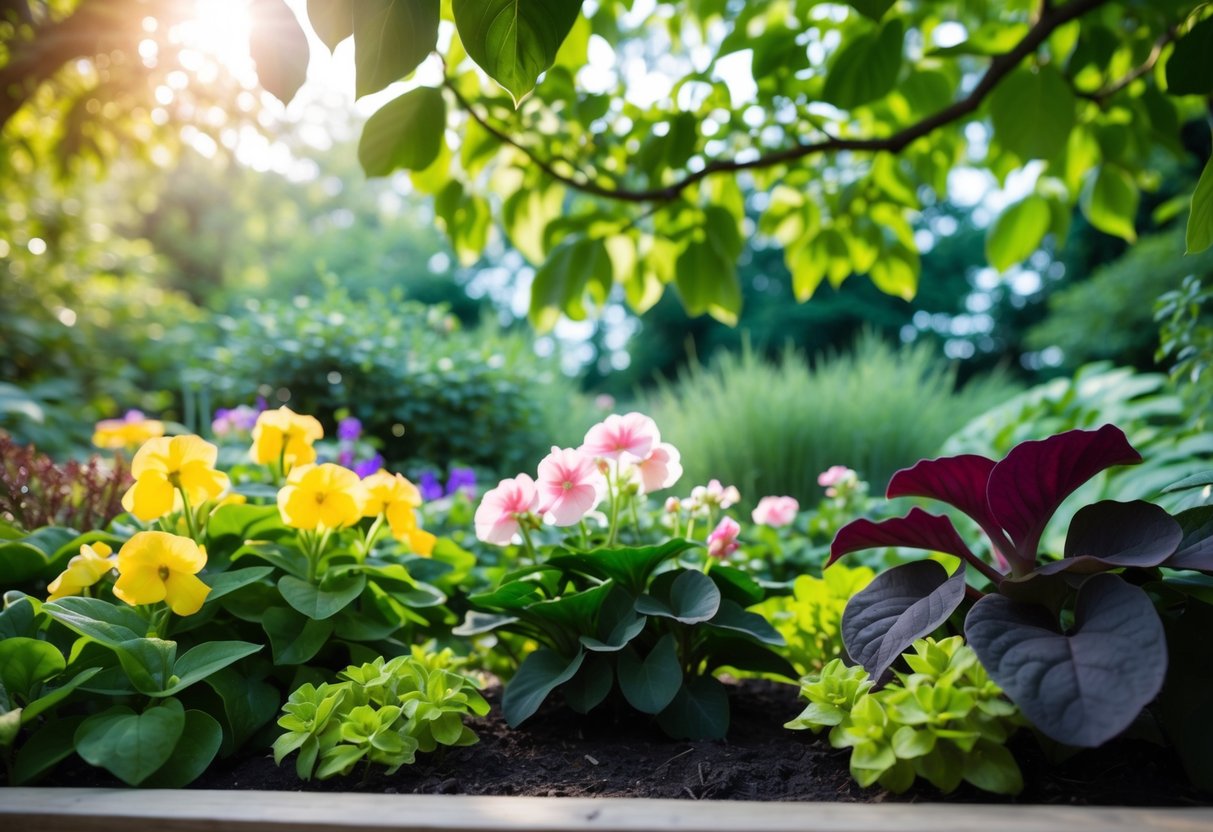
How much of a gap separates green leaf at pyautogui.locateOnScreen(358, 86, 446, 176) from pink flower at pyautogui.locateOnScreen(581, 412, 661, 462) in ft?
1.57

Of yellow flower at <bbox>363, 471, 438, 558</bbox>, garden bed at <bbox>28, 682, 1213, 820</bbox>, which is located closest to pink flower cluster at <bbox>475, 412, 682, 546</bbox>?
yellow flower at <bbox>363, 471, 438, 558</bbox>

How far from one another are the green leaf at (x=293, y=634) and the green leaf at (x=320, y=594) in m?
0.03

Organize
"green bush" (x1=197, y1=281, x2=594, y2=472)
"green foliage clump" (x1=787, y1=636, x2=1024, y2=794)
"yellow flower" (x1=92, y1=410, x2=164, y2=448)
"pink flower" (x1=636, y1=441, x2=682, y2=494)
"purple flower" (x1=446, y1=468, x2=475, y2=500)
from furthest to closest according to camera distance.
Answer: "green bush" (x1=197, y1=281, x2=594, y2=472) < "purple flower" (x1=446, y1=468, x2=475, y2=500) < "yellow flower" (x1=92, y1=410, x2=164, y2=448) < "pink flower" (x1=636, y1=441, x2=682, y2=494) < "green foliage clump" (x1=787, y1=636, x2=1024, y2=794)

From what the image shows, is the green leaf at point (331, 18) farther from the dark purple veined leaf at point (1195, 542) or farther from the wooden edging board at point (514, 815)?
the dark purple veined leaf at point (1195, 542)

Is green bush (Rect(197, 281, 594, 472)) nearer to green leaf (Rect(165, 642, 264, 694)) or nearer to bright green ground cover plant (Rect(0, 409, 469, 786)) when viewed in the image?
bright green ground cover plant (Rect(0, 409, 469, 786))

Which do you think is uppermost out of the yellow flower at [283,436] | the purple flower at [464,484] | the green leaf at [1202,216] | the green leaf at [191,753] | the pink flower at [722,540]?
the purple flower at [464,484]

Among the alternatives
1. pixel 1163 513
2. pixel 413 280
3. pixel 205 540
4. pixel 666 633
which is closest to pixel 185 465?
pixel 205 540

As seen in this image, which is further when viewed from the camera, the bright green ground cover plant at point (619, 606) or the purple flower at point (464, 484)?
the purple flower at point (464, 484)

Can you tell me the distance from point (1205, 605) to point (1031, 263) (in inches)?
452

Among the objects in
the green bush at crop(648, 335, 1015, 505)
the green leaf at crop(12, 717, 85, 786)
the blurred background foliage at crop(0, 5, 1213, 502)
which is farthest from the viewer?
the green bush at crop(648, 335, 1015, 505)

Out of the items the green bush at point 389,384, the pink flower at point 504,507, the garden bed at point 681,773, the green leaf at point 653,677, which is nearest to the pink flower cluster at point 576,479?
the pink flower at point 504,507

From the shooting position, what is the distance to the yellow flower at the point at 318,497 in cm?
119

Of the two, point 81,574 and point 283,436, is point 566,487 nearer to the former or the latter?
point 283,436

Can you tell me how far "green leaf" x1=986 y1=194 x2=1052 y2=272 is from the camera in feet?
6.82
